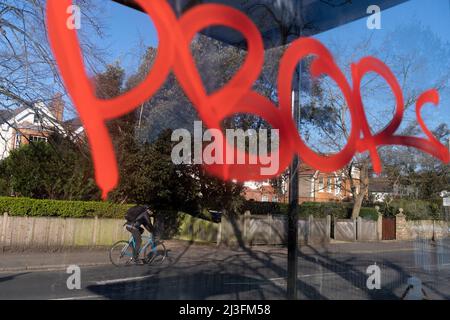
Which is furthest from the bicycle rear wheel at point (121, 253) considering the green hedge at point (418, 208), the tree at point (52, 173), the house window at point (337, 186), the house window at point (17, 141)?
the green hedge at point (418, 208)

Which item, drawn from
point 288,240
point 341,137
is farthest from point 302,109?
point 288,240

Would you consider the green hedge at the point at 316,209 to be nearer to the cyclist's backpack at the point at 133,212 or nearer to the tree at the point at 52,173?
the cyclist's backpack at the point at 133,212

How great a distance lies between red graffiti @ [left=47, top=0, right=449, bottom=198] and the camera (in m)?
2.08

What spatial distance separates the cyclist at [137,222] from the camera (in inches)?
87.1

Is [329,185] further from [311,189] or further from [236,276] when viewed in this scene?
[236,276]

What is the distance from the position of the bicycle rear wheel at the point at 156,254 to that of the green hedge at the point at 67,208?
0.21 m

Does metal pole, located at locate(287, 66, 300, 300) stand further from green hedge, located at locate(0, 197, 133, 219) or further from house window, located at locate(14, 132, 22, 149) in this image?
house window, located at locate(14, 132, 22, 149)

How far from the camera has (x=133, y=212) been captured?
2.23 meters

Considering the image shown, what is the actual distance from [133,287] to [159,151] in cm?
65

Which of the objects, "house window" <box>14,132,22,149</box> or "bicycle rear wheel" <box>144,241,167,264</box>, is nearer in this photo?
"bicycle rear wheel" <box>144,241,167,264</box>

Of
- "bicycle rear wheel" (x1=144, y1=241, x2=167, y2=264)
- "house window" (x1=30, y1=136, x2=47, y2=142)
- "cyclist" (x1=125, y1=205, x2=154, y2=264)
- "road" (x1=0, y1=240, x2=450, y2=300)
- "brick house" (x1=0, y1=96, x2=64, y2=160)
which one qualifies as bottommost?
"road" (x1=0, y1=240, x2=450, y2=300)

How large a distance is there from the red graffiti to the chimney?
0.45 ft

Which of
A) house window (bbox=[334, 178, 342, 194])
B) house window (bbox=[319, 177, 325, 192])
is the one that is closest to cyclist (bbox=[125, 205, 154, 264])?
house window (bbox=[319, 177, 325, 192])
